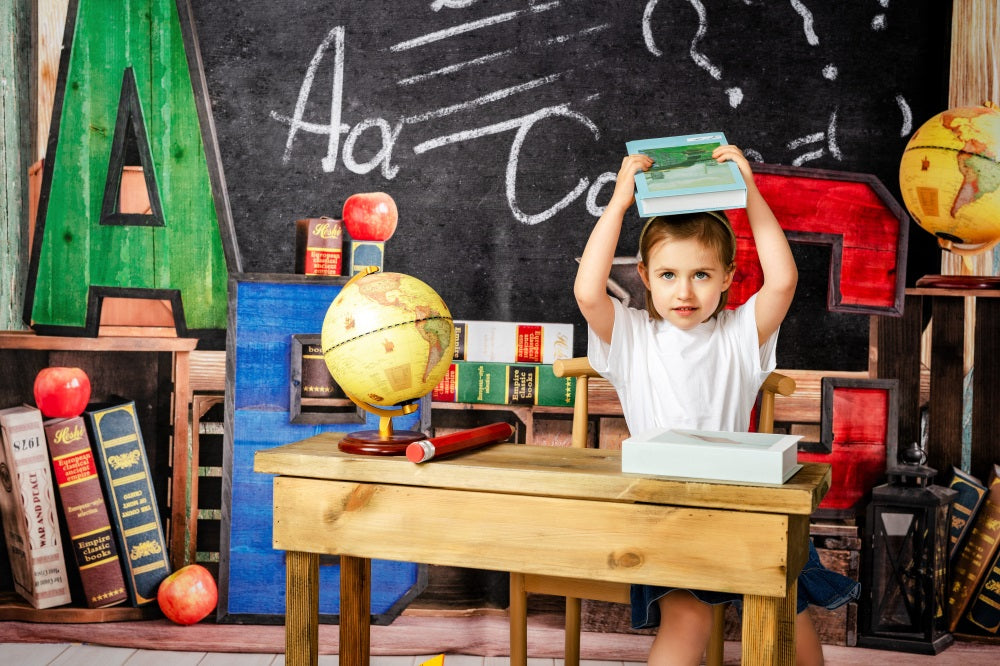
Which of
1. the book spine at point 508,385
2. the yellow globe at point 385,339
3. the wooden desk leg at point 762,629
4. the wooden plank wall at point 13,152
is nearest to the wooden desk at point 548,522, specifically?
the wooden desk leg at point 762,629

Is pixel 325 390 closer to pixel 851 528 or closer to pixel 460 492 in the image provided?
pixel 460 492

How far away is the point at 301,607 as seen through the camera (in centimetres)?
167

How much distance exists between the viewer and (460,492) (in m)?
1.54

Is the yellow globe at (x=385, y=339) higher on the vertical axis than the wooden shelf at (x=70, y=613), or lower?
higher

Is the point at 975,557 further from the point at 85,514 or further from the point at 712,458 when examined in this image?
the point at 85,514

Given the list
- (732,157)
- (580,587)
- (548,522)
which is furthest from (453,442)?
(732,157)

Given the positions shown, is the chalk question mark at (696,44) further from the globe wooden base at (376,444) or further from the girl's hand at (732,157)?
the globe wooden base at (376,444)

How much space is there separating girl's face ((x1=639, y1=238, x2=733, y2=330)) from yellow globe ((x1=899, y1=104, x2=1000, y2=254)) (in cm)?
100

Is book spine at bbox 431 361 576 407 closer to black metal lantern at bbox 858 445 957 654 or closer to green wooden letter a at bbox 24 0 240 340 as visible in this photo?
green wooden letter a at bbox 24 0 240 340

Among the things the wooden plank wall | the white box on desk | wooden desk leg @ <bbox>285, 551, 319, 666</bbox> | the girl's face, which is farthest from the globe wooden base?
the wooden plank wall

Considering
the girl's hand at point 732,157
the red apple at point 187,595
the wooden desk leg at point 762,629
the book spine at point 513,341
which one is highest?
the girl's hand at point 732,157

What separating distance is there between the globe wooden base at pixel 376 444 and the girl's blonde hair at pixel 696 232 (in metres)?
0.67

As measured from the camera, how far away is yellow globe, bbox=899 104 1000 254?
8.01ft

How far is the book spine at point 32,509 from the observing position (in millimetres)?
2658
